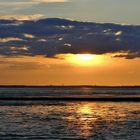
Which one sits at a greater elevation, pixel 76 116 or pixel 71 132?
pixel 76 116

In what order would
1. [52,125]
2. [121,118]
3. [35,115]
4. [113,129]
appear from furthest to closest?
[35,115]
[121,118]
[52,125]
[113,129]

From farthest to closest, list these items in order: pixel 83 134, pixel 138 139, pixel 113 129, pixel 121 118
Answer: pixel 121 118 < pixel 113 129 < pixel 83 134 < pixel 138 139

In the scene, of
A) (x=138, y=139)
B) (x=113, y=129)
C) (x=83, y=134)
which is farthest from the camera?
(x=113, y=129)

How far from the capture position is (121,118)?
5881 centimetres

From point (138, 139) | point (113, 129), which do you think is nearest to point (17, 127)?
point (113, 129)

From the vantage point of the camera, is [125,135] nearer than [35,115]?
Yes

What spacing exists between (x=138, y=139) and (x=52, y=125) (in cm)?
1177

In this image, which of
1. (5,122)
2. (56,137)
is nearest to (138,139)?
(56,137)

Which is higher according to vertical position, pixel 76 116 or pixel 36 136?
pixel 76 116

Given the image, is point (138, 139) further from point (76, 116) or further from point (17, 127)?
point (76, 116)

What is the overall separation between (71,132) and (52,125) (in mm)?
5561

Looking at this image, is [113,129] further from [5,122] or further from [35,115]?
[35,115]

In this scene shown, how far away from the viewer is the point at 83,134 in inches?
1766

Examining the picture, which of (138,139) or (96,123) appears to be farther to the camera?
(96,123)
